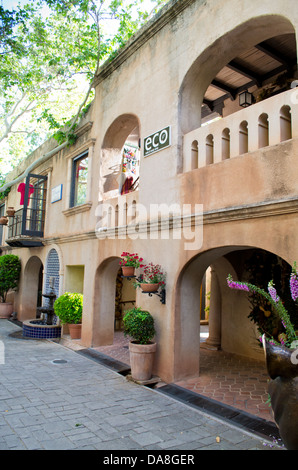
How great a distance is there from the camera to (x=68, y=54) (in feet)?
→ 38.8

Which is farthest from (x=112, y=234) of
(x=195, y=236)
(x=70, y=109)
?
(x=70, y=109)

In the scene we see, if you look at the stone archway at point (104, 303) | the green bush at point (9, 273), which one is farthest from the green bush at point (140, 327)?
the green bush at point (9, 273)

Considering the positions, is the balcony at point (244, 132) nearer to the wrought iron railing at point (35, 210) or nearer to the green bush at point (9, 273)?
the wrought iron railing at point (35, 210)

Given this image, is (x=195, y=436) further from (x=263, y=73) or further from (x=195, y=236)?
(x=263, y=73)

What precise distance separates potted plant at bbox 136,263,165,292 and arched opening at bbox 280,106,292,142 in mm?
3408

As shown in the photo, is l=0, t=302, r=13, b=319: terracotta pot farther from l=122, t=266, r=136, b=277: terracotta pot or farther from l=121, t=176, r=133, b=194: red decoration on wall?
l=122, t=266, r=136, b=277: terracotta pot

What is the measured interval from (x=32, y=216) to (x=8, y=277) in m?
3.26

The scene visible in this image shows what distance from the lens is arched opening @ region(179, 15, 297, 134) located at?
20.1 feet

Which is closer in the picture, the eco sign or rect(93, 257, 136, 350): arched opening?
the eco sign

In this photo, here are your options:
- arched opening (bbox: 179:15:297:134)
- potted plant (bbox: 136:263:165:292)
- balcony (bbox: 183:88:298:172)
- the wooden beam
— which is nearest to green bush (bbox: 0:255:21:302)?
potted plant (bbox: 136:263:165:292)

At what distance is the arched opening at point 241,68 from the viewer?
6125 mm

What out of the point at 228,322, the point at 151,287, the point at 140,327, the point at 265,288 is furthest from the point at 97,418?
the point at 228,322

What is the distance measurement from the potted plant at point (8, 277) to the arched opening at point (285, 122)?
539 inches

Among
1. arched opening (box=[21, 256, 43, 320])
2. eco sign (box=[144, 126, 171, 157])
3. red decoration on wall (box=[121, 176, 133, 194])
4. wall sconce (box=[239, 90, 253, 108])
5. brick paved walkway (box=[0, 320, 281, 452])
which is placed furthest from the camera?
arched opening (box=[21, 256, 43, 320])
